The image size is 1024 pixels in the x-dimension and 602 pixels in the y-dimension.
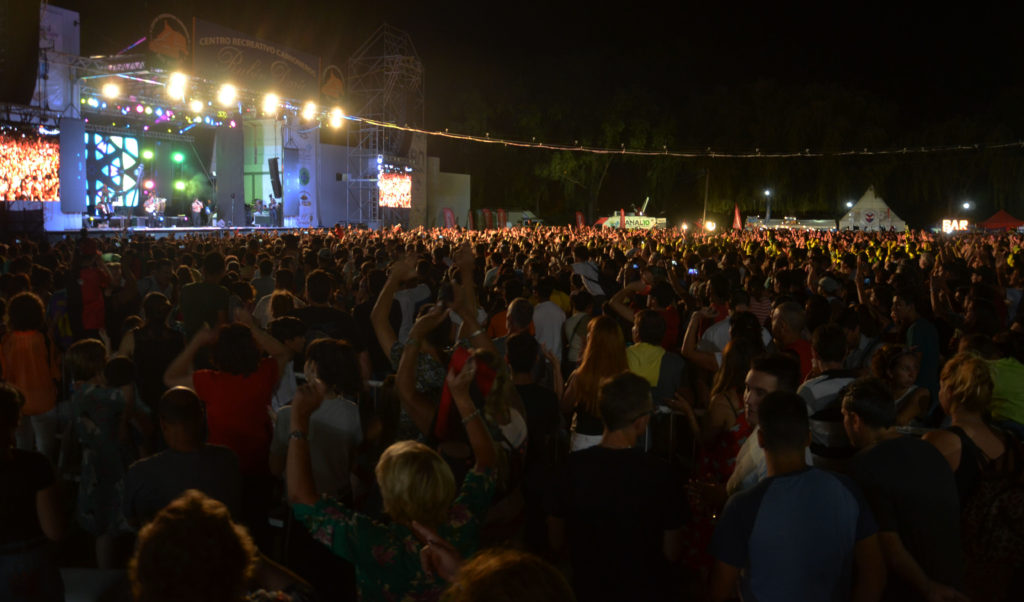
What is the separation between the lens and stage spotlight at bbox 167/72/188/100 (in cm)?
2109

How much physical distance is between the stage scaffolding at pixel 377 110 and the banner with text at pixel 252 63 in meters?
4.44

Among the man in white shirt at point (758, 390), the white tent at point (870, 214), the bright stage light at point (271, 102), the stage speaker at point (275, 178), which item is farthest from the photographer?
the white tent at point (870, 214)

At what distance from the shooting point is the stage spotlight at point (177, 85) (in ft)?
69.2

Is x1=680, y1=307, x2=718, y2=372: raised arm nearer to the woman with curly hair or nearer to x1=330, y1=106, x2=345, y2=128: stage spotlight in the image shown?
the woman with curly hair

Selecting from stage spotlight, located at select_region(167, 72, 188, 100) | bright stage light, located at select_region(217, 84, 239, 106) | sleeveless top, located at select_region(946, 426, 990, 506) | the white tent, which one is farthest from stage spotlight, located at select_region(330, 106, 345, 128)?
the white tent

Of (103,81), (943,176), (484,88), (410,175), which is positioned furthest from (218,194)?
(943,176)

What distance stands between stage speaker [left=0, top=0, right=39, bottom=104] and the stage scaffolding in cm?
2488

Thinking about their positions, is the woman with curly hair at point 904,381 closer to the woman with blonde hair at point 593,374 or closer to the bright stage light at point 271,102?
the woman with blonde hair at point 593,374

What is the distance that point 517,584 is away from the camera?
145 cm

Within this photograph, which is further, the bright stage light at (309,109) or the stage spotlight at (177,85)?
the bright stage light at (309,109)

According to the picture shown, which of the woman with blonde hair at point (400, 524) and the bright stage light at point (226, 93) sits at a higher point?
the bright stage light at point (226, 93)

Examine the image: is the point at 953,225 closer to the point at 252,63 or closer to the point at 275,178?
the point at 275,178

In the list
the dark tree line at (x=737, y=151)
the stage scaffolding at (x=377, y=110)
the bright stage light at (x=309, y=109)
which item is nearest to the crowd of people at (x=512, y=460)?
the bright stage light at (x=309, y=109)

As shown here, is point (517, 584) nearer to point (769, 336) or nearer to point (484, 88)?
point (769, 336)
